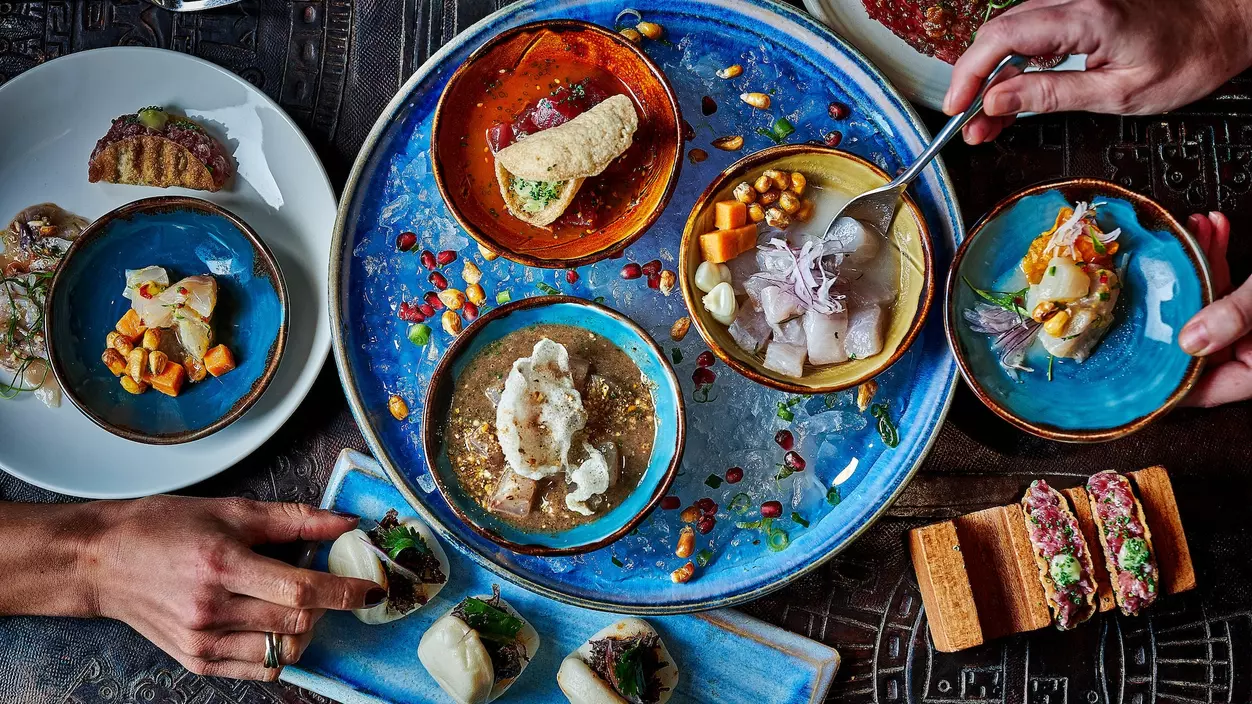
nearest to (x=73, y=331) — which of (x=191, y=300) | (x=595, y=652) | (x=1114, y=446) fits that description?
(x=191, y=300)

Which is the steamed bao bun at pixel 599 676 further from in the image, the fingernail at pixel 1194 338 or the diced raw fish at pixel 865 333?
the fingernail at pixel 1194 338

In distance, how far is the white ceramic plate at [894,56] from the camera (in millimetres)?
2705

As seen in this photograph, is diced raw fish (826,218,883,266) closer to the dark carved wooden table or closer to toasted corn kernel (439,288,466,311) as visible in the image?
the dark carved wooden table

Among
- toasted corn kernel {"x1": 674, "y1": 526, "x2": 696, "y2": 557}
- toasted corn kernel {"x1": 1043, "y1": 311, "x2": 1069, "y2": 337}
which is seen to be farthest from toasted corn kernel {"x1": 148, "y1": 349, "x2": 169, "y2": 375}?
toasted corn kernel {"x1": 1043, "y1": 311, "x2": 1069, "y2": 337}

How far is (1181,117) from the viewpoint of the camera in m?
2.85

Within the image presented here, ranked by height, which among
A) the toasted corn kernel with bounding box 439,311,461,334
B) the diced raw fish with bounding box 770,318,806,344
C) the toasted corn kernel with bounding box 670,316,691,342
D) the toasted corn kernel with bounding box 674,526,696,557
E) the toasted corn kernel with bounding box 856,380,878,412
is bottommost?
the toasted corn kernel with bounding box 674,526,696,557

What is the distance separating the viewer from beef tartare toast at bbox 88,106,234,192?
9.42ft

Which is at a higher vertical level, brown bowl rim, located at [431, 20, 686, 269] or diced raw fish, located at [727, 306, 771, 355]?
brown bowl rim, located at [431, 20, 686, 269]

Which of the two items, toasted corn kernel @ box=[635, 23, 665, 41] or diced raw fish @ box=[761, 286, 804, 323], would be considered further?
toasted corn kernel @ box=[635, 23, 665, 41]

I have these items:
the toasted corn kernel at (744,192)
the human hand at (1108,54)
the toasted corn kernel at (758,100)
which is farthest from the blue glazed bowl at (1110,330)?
the toasted corn kernel at (758,100)

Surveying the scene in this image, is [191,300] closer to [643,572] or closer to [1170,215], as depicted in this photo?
[643,572]

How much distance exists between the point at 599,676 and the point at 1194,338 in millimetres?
2206

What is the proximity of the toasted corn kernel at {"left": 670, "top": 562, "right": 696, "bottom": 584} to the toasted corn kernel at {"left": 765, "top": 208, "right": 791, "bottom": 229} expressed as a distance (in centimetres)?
118

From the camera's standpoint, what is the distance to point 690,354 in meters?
2.73
